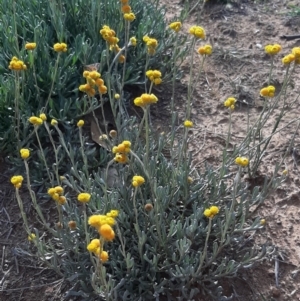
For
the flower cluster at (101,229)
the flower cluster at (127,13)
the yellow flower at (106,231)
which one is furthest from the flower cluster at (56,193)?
the flower cluster at (127,13)

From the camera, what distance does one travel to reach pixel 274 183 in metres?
2.65

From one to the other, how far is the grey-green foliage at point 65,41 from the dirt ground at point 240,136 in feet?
0.88

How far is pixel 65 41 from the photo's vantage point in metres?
3.45

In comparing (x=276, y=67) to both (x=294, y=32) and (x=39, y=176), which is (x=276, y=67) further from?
(x=39, y=176)

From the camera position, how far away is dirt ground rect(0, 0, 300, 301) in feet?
8.70

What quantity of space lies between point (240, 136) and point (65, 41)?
1129 millimetres

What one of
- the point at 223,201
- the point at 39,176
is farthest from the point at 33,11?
the point at 223,201

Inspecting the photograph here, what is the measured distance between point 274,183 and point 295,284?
0.45 meters

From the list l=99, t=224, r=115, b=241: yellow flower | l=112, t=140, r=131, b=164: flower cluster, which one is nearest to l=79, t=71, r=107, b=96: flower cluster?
l=112, t=140, r=131, b=164: flower cluster

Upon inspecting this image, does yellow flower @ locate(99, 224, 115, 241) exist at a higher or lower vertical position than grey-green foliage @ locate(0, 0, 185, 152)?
higher

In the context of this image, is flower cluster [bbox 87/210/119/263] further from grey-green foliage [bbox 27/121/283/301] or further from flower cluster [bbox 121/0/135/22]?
flower cluster [bbox 121/0/135/22]

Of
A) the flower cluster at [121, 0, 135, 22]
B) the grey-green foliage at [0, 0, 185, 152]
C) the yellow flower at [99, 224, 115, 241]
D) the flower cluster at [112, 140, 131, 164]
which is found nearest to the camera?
the yellow flower at [99, 224, 115, 241]

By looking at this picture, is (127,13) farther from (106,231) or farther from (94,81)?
(106,231)

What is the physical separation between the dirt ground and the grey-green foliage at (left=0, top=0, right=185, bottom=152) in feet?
0.88
